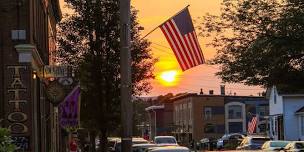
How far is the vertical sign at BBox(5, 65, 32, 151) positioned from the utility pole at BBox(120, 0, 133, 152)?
6274 millimetres

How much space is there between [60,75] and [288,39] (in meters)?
7.10

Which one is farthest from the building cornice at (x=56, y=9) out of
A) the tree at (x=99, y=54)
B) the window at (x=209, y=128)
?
the window at (x=209, y=128)

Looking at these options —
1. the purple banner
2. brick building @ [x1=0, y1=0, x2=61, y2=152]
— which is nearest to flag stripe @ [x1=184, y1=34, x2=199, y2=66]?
brick building @ [x1=0, y1=0, x2=61, y2=152]

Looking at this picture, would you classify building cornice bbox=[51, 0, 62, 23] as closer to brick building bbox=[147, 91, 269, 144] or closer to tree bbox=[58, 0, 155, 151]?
tree bbox=[58, 0, 155, 151]

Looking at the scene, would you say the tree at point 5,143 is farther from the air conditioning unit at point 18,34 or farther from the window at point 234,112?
the window at point 234,112

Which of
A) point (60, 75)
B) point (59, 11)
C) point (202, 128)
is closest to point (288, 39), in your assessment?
point (60, 75)

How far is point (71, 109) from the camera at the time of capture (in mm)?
21906

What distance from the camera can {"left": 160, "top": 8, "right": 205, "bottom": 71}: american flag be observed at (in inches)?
687

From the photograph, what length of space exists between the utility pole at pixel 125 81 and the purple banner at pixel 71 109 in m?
9.07

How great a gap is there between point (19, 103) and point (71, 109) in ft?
12.3

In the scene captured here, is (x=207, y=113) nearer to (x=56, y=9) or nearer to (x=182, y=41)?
(x=56, y=9)

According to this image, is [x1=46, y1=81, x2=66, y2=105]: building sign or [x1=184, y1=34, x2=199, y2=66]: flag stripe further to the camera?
[x1=46, y1=81, x2=66, y2=105]: building sign

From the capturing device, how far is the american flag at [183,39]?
17438 mm

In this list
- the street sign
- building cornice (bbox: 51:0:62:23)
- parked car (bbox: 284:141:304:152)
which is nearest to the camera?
the street sign
